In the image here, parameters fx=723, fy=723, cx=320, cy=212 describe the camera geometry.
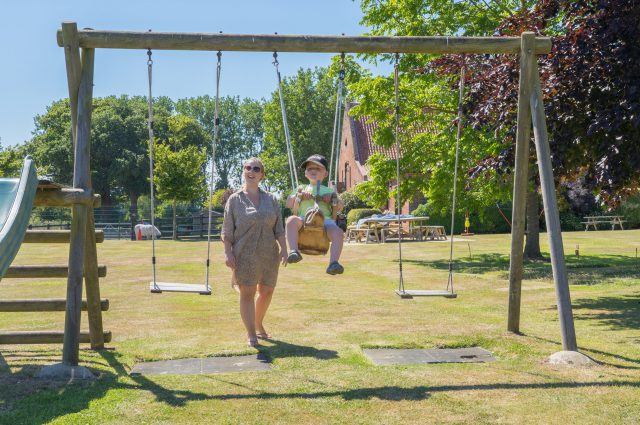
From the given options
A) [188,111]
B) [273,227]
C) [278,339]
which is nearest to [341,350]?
[278,339]

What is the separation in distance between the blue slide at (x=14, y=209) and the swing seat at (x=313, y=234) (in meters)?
2.95

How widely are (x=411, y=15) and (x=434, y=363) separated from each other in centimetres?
1635

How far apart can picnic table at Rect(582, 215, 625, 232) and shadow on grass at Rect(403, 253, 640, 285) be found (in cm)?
1899

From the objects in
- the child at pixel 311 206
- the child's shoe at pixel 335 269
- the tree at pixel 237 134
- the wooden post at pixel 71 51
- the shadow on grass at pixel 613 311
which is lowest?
the shadow on grass at pixel 613 311

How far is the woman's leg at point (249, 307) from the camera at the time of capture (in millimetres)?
8078

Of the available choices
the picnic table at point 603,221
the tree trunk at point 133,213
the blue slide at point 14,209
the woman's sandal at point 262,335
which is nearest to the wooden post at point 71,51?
the blue slide at point 14,209

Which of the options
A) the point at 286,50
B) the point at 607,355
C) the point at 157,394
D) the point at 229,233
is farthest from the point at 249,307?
the point at 607,355

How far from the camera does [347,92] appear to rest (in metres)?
24.5

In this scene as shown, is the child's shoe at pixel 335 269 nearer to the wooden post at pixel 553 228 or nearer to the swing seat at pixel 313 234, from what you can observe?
the swing seat at pixel 313 234

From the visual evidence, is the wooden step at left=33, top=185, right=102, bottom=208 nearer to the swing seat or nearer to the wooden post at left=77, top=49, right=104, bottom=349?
the wooden post at left=77, top=49, right=104, bottom=349

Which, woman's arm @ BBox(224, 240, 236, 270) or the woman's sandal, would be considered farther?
the woman's sandal

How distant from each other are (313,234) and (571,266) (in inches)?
550

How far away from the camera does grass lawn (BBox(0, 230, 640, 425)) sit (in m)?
5.80

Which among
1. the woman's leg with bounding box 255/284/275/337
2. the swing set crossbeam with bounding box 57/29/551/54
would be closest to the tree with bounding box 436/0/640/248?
the swing set crossbeam with bounding box 57/29/551/54
